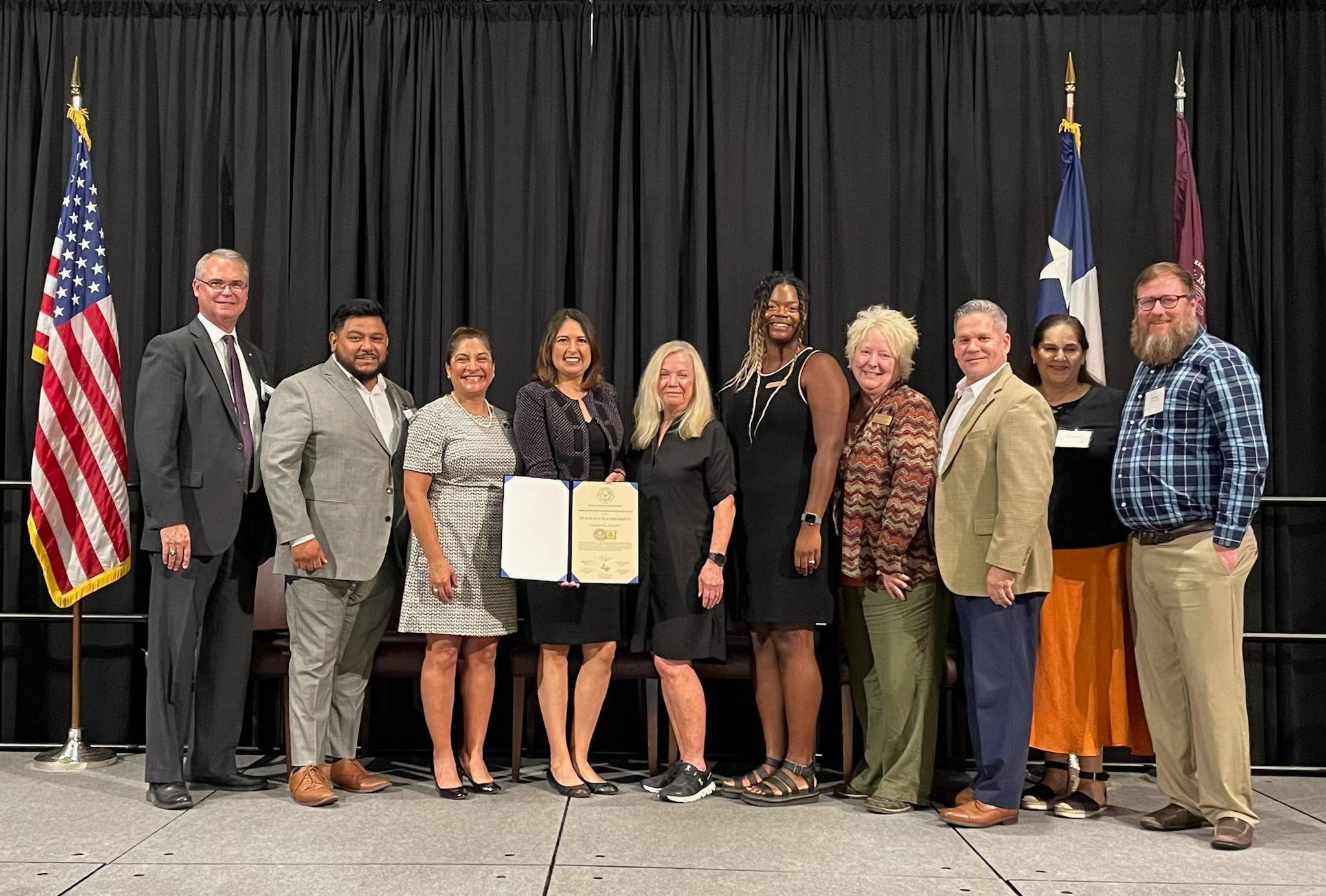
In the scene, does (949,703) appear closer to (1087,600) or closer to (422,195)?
(1087,600)

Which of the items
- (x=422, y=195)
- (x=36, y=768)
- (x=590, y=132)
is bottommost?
(x=36, y=768)

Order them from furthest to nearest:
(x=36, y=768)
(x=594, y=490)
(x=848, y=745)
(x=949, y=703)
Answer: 1. (x=949, y=703)
2. (x=36, y=768)
3. (x=848, y=745)
4. (x=594, y=490)

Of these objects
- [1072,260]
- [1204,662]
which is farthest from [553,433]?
[1072,260]

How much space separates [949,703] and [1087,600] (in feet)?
3.78

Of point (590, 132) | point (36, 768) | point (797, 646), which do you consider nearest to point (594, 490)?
point (797, 646)

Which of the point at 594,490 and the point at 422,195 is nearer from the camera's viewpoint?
the point at 594,490

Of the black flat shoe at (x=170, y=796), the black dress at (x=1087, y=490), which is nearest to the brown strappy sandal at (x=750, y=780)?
the black dress at (x=1087, y=490)

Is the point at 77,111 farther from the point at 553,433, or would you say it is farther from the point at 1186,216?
the point at 1186,216

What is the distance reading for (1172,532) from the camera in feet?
11.8

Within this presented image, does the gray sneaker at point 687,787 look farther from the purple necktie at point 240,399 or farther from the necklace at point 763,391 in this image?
the purple necktie at point 240,399

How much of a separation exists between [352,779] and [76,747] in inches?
54.8

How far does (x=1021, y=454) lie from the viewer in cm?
360

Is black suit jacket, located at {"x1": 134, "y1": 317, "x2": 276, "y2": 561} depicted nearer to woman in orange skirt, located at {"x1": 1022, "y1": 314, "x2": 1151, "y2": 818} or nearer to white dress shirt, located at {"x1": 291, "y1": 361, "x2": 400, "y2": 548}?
white dress shirt, located at {"x1": 291, "y1": 361, "x2": 400, "y2": 548}

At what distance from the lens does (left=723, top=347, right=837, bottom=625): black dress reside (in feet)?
13.0
